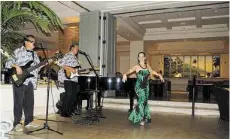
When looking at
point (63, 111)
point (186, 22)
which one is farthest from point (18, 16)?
point (186, 22)

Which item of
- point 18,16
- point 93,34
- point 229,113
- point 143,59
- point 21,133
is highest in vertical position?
point 93,34

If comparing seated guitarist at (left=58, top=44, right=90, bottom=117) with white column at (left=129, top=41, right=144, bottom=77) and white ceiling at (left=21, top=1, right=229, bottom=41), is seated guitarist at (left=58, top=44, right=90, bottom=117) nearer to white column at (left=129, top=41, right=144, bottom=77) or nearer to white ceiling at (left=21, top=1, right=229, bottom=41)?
white ceiling at (left=21, top=1, right=229, bottom=41)

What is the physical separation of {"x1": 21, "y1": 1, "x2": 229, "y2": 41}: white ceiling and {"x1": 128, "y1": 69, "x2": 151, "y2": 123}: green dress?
314 centimetres

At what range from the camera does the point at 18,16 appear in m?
3.11

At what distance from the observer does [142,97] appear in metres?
4.73

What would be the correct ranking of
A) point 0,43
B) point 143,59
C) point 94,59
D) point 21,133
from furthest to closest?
point 94,59 < point 143,59 < point 21,133 < point 0,43

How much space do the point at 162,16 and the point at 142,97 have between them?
230 inches

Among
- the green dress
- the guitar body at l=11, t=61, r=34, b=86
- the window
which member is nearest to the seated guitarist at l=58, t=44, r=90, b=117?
the guitar body at l=11, t=61, r=34, b=86

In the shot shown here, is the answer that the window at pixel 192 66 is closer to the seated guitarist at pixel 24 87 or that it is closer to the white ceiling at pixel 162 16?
the white ceiling at pixel 162 16

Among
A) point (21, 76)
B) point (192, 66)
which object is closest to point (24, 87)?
point (21, 76)

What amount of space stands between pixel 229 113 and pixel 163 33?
887cm

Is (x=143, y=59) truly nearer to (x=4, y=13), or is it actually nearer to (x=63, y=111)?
(x=63, y=111)

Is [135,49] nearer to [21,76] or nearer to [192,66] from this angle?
[192,66]

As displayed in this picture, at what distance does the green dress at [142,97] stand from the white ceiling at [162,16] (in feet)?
10.3
